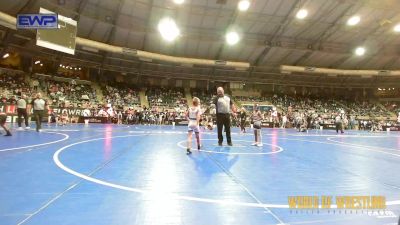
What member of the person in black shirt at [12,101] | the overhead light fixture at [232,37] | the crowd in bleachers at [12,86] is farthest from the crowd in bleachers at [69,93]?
the overhead light fixture at [232,37]

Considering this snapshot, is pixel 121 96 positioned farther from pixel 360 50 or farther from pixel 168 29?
pixel 360 50

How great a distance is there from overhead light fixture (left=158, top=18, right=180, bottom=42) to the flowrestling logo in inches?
783

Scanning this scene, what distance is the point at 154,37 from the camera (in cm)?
3525

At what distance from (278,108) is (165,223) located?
4381 centimetres

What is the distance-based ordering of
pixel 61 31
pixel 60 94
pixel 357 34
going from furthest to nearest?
pixel 357 34 < pixel 60 94 < pixel 61 31

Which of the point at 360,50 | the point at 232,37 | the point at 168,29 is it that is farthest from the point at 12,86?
the point at 360,50

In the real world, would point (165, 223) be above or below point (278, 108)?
below

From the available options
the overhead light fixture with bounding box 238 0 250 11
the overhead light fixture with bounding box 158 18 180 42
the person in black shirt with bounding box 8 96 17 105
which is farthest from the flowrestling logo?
the overhead light fixture with bounding box 238 0 250 11

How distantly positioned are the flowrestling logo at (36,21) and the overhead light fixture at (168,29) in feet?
65.3

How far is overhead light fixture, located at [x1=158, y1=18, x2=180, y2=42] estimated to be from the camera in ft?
104

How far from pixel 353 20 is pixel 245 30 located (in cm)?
1178

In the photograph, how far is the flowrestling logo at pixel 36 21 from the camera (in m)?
12.3

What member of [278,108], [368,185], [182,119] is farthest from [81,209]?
[278,108]

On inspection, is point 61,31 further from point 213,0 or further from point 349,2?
point 349,2
